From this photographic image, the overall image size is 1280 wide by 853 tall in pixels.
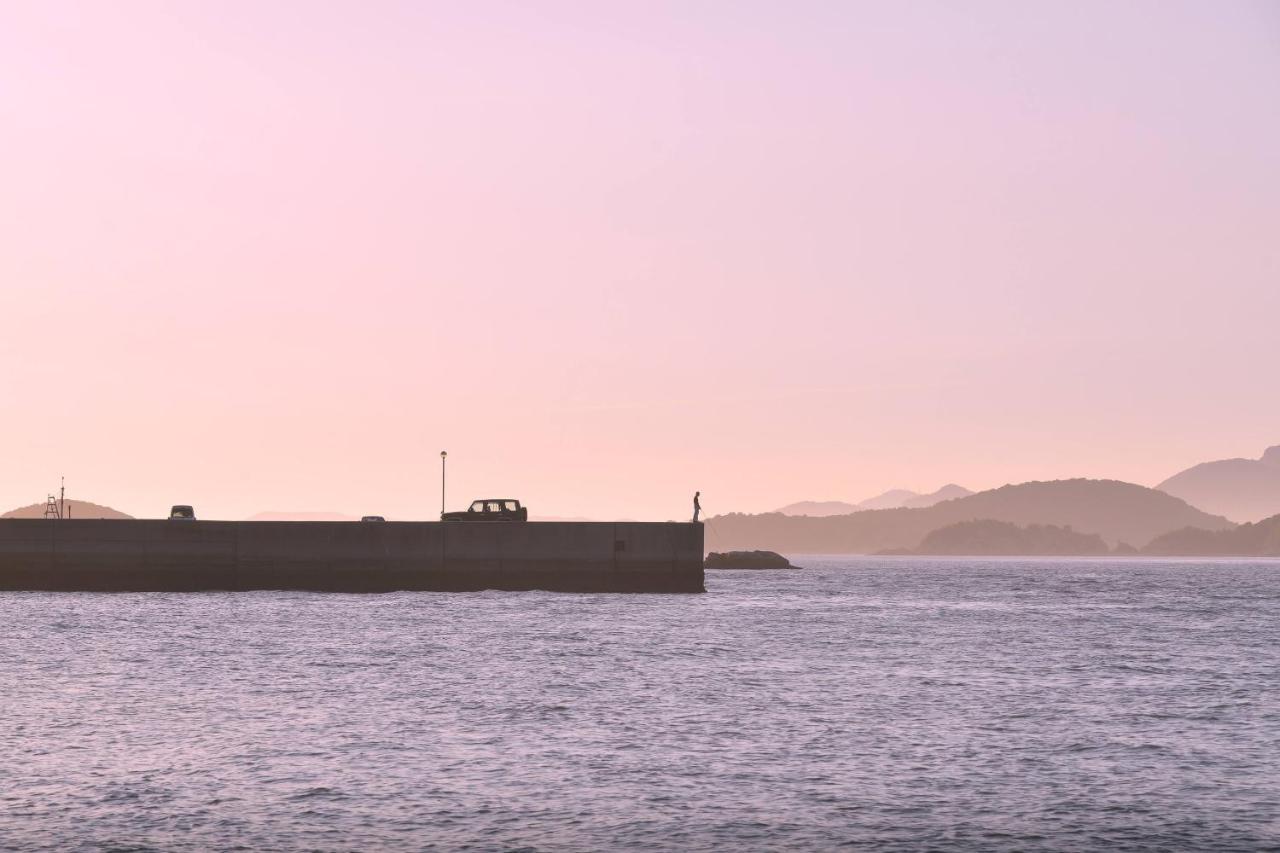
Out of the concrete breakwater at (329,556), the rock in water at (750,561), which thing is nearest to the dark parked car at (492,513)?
the concrete breakwater at (329,556)

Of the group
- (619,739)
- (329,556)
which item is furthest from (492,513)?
(619,739)

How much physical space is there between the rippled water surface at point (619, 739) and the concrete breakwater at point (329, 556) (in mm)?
19025

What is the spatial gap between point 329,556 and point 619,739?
161 feet

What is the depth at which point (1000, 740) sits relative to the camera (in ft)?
85.1

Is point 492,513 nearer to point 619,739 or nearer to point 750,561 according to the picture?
point 619,739

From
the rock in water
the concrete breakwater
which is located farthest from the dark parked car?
the rock in water

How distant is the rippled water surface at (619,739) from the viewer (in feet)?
60.4

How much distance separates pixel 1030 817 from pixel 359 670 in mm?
21710

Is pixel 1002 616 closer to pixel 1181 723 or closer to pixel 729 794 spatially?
pixel 1181 723

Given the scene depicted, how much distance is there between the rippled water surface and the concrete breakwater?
62.4 feet

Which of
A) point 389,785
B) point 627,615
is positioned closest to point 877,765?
point 389,785

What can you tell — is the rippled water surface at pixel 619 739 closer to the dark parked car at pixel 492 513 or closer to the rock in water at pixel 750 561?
the dark parked car at pixel 492 513

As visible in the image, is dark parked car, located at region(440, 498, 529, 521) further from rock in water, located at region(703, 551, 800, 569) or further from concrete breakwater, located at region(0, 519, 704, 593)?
rock in water, located at region(703, 551, 800, 569)

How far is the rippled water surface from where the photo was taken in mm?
18422
